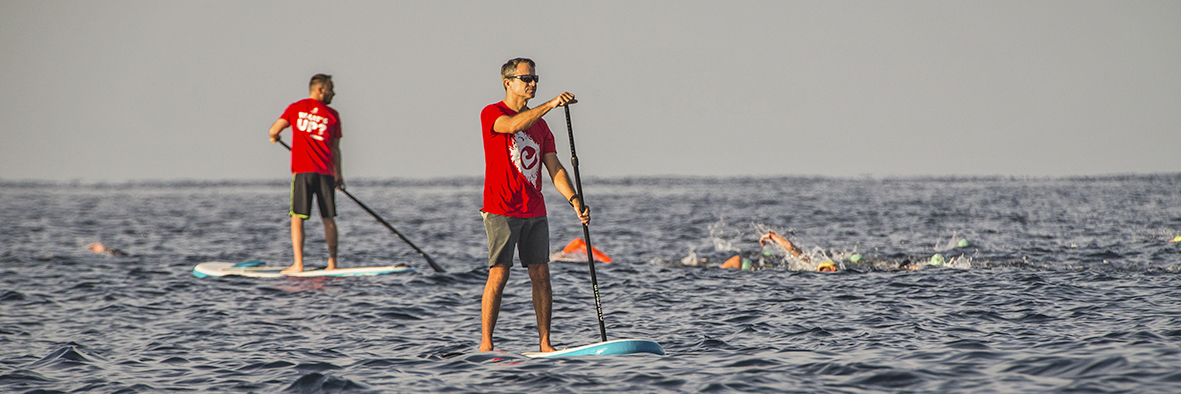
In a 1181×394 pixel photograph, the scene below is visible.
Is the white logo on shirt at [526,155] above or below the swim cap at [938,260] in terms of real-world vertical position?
above

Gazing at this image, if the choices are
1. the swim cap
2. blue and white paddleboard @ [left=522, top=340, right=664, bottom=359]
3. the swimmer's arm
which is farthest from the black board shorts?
the swim cap

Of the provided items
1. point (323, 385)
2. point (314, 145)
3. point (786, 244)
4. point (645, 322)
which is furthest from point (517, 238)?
point (786, 244)

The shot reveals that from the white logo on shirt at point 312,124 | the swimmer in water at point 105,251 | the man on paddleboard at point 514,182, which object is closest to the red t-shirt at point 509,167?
the man on paddleboard at point 514,182

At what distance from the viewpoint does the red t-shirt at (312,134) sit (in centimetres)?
1078

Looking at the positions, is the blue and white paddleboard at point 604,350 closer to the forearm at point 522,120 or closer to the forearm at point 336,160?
the forearm at point 522,120

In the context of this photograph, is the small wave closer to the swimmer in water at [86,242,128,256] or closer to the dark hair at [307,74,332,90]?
the dark hair at [307,74,332,90]

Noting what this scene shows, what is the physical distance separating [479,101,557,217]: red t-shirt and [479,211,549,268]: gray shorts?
6 centimetres

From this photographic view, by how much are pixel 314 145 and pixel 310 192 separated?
1.96 feet

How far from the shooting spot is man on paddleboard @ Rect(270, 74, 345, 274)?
10.8 metres

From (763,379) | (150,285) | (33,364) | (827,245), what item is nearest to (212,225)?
(150,285)

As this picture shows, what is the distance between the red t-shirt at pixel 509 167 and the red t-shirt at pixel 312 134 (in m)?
5.35

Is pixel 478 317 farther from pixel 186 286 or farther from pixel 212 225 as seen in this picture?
pixel 212 225

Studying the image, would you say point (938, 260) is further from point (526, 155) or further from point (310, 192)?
point (310, 192)

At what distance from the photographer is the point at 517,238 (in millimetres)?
6223
